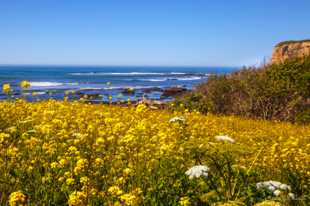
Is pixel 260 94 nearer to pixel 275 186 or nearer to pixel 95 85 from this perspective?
pixel 275 186

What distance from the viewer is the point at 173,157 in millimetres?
5410

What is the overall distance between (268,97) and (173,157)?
45.4 ft

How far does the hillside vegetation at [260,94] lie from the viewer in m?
18.4

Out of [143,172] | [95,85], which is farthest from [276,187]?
[95,85]

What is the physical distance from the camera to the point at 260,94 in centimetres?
1866

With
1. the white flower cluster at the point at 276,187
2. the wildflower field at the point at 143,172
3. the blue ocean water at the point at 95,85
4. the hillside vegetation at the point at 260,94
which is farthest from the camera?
the blue ocean water at the point at 95,85

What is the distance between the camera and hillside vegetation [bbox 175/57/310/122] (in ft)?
60.4

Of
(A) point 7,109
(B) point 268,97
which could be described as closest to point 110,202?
(A) point 7,109

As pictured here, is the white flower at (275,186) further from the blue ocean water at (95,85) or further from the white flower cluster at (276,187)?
the blue ocean water at (95,85)

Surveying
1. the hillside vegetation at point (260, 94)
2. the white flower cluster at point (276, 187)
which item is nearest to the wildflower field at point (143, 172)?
the white flower cluster at point (276, 187)

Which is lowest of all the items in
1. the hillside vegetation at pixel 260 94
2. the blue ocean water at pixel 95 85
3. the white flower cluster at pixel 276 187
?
the blue ocean water at pixel 95 85

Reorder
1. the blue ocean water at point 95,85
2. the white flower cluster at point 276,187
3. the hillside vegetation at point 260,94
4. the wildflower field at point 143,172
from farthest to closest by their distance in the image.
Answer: the blue ocean water at point 95,85 → the hillside vegetation at point 260,94 → the wildflower field at point 143,172 → the white flower cluster at point 276,187

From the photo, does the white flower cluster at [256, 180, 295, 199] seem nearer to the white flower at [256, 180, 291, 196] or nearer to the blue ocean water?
the white flower at [256, 180, 291, 196]

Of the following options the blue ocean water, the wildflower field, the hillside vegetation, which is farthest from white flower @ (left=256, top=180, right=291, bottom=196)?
the hillside vegetation
